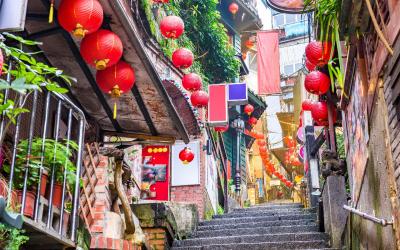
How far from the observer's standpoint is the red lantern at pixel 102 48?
20.4 ft

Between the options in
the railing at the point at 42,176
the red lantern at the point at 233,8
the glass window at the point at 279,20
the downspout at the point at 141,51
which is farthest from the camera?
the glass window at the point at 279,20

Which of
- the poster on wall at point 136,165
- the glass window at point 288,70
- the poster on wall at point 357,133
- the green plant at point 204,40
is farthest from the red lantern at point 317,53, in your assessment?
the glass window at point 288,70

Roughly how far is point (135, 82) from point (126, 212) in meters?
2.03

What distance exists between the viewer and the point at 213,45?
2003 cm

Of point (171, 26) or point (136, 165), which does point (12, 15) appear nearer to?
point (171, 26)

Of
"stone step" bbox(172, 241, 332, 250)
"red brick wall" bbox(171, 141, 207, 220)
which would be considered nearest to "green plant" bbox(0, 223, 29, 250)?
"stone step" bbox(172, 241, 332, 250)

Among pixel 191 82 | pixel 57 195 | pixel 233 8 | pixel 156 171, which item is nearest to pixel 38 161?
pixel 57 195

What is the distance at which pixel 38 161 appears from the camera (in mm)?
5074

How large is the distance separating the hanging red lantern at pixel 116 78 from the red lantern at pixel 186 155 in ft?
27.5

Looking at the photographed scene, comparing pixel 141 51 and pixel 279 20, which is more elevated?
pixel 279 20

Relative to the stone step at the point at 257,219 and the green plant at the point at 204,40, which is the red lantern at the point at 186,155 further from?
the green plant at the point at 204,40

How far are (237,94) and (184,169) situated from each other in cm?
302

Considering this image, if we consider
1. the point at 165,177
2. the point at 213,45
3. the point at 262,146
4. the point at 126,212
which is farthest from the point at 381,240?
the point at 262,146

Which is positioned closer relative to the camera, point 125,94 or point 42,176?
point 42,176
